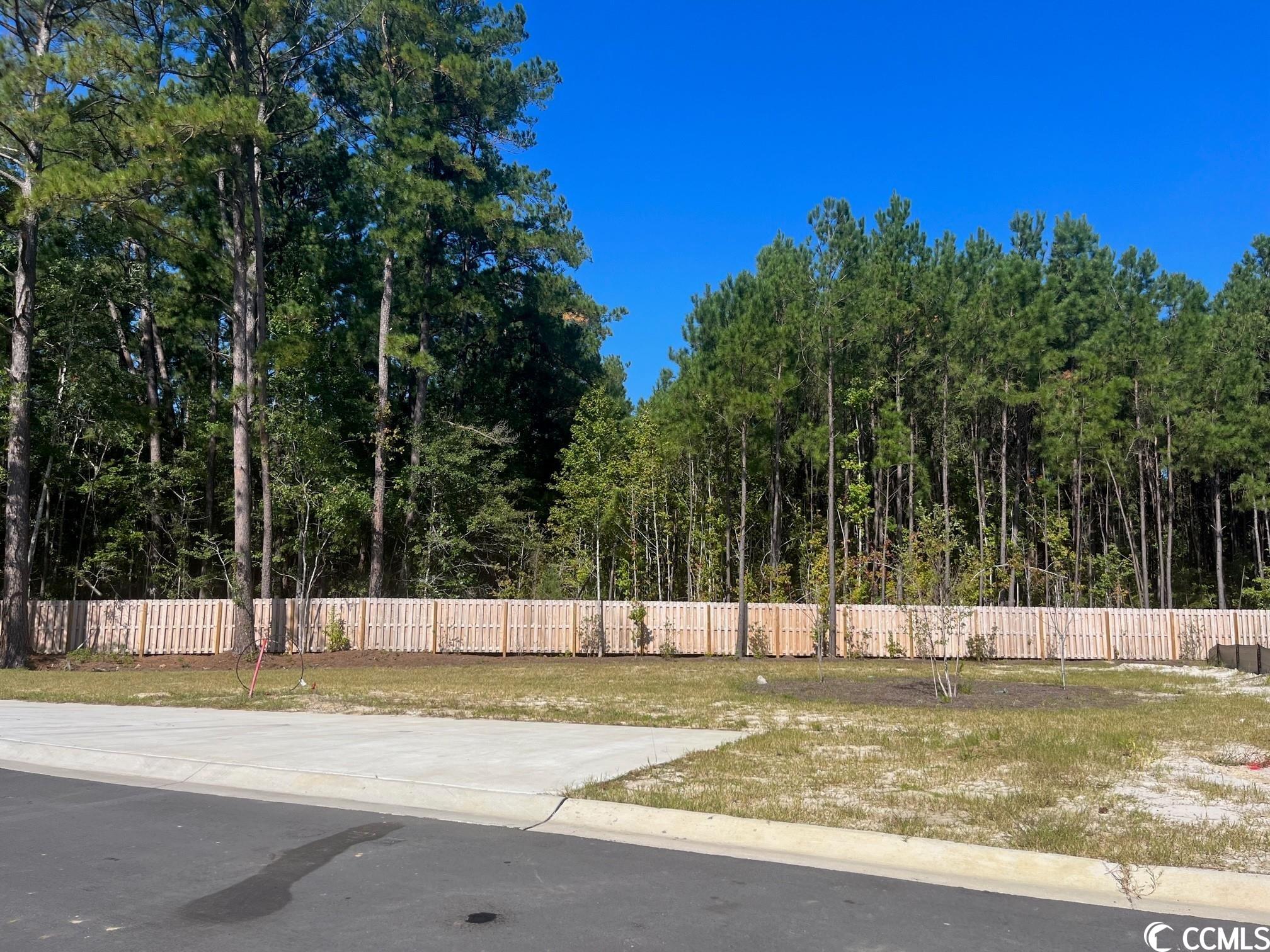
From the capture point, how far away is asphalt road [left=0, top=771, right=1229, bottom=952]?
4391 millimetres

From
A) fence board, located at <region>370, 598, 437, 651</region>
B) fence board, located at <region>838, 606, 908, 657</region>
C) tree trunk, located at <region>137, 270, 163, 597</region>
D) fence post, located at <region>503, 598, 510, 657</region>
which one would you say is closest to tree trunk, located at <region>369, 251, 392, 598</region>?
fence board, located at <region>370, 598, 437, 651</region>

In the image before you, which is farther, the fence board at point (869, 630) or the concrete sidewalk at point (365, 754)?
the fence board at point (869, 630)

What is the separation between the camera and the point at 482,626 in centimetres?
2734

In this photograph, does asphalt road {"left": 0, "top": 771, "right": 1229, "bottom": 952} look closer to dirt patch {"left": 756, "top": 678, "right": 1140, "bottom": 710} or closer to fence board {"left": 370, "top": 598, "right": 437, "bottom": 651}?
dirt patch {"left": 756, "top": 678, "right": 1140, "bottom": 710}

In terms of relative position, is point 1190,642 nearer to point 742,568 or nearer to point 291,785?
point 742,568

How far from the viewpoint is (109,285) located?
3084cm

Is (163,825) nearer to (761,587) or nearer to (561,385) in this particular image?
(761,587)

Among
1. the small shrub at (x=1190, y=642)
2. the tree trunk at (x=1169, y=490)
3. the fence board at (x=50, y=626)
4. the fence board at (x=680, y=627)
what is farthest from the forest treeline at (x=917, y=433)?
the fence board at (x=50, y=626)

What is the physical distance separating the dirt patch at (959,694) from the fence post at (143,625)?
64.1 feet

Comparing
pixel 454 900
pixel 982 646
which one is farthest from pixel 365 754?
pixel 982 646

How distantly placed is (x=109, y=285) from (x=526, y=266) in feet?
49.8

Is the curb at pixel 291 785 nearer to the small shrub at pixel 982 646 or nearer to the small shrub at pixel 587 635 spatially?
the small shrub at pixel 587 635

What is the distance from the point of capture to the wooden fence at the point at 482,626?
87.8 ft

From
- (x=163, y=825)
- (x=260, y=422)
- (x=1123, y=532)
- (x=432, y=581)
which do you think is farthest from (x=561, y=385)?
(x=163, y=825)
